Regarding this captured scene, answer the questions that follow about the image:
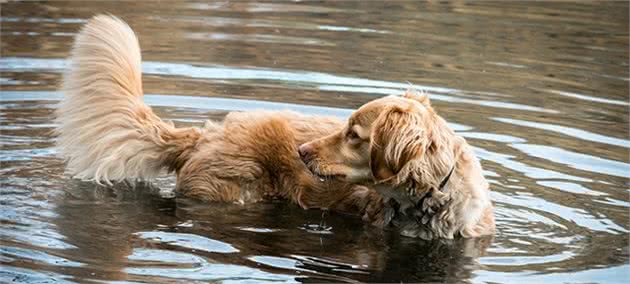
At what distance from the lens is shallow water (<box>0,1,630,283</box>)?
632 cm

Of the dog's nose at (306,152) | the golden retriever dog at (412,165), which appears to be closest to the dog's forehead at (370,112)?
the golden retriever dog at (412,165)

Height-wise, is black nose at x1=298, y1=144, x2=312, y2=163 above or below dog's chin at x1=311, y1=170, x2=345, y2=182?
above

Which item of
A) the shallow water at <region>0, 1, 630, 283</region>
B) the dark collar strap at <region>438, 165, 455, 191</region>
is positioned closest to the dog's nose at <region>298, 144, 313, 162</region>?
the shallow water at <region>0, 1, 630, 283</region>

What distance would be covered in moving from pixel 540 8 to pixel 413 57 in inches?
187

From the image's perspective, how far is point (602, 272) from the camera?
6.37 meters

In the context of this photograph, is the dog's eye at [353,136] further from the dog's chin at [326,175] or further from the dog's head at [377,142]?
the dog's chin at [326,175]

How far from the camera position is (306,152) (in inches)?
265

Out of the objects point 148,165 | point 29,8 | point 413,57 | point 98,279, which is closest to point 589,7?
point 413,57

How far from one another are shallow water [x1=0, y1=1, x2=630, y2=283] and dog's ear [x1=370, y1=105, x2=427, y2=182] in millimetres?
588

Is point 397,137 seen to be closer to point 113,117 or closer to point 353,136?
point 353,136

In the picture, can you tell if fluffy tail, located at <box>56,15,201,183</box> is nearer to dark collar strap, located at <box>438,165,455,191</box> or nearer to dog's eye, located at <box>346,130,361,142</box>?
dog's eye, located at <box>346,130,361,142</box>

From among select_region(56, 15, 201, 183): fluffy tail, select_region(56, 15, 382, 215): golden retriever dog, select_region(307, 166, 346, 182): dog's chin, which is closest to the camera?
select_region(307, 166, 346, 182): dog's chin

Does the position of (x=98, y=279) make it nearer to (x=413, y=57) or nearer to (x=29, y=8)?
(x=413, y=57)

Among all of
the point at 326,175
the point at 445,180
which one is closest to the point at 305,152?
the point at 326,175
